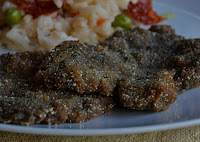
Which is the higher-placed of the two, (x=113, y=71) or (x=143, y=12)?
(x=143, y=12)

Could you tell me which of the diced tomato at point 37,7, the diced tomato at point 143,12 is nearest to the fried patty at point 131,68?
the diced tomato at point 37,7

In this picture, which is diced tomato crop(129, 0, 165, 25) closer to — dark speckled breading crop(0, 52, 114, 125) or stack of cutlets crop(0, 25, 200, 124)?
stack of cutlets crop(0, 25, 200, 124)

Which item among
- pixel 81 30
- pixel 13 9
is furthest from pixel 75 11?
pixel 13 9

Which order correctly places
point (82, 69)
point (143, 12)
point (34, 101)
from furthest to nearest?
point (143, 12) → point (82, 69) → point (34, 101)

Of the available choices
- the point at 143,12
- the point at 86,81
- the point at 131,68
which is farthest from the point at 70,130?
the point at 143,12

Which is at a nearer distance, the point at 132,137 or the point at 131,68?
the point at 132,137

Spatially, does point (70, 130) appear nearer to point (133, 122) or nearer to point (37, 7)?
point (133, 122)

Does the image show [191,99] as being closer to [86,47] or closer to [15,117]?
[86,47]

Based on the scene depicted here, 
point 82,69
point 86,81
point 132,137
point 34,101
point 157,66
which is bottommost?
point 132,137

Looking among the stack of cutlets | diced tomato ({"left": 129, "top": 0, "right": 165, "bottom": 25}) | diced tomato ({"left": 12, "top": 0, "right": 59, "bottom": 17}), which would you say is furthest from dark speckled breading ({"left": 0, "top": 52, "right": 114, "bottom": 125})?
diced tomato ({"left": 129, "top": 0, "right": 165, "bottom": 25})
